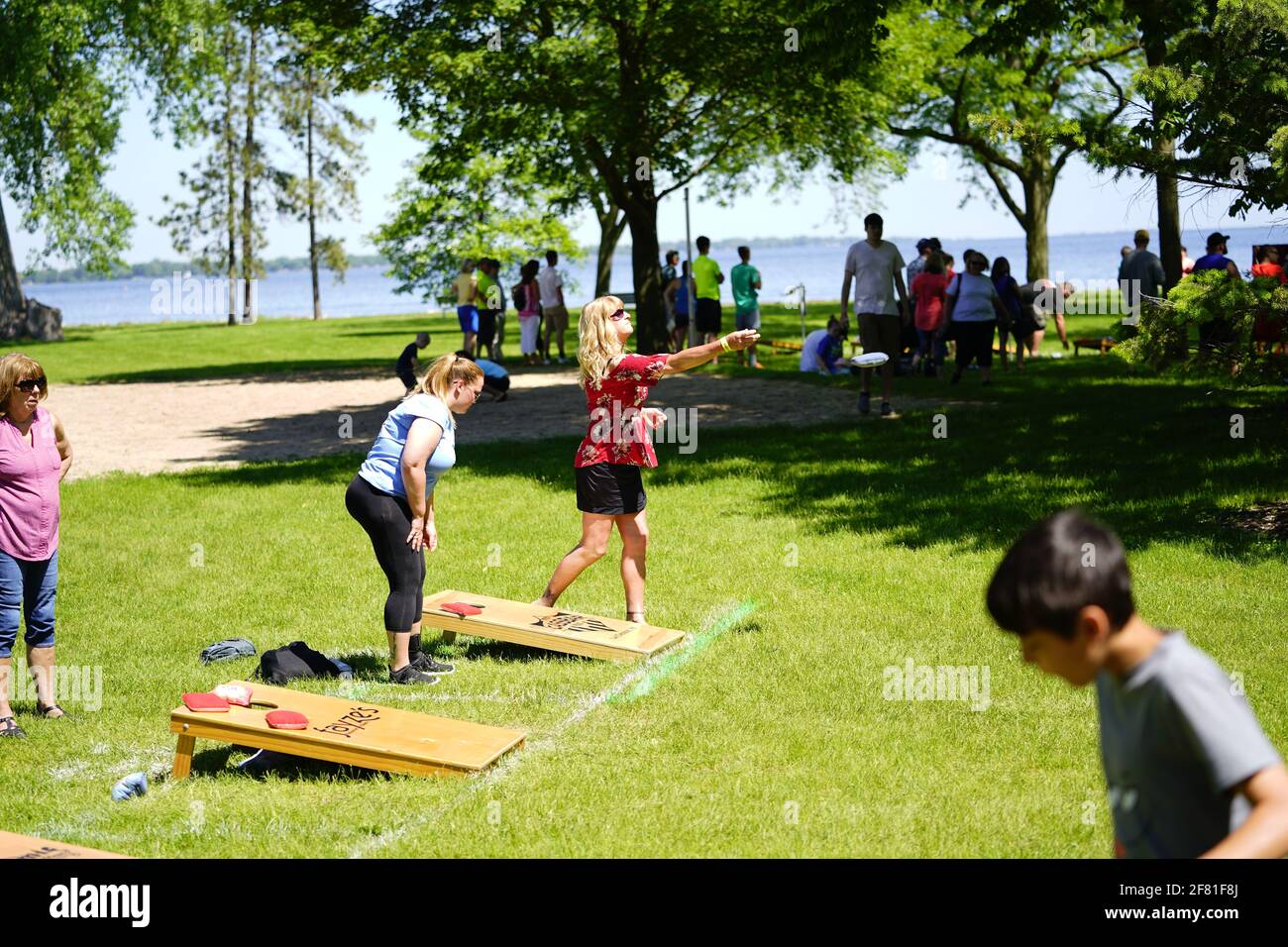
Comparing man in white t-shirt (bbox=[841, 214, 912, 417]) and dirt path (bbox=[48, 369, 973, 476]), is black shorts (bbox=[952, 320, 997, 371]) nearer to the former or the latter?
dirt path (bbox=[48, 369, 973, 476])

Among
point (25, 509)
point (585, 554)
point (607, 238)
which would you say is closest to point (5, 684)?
point (25, 509)

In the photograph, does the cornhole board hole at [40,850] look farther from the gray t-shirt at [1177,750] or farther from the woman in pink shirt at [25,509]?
the gray t-shirt at [1177,750]

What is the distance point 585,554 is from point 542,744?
199cm

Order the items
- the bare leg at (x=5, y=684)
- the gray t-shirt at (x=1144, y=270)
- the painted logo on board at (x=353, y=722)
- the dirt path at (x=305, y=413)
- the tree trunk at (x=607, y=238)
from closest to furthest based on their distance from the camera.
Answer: the painted logo on board at (x=353, y=722) → the bare leg at (x=5, y=684) → the dirt path at (x=305, y=413) → the gray t-shirt at (x=1144, y=270) → the tree trunk at (x=607, y=238)

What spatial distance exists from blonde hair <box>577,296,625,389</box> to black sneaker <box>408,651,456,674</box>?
1.89 meters

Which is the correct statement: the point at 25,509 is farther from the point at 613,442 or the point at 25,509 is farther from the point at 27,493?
the point at 613,442

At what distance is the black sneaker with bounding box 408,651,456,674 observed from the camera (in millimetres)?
7402

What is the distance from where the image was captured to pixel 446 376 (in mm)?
7008

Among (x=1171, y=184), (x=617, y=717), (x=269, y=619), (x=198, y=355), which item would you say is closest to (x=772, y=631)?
(x=617, y=717)

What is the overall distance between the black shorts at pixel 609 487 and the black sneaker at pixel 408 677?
1406mm

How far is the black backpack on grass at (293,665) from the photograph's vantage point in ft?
23.9

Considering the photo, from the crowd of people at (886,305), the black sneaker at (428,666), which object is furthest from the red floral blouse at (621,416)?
the crowd of people at (886,305)

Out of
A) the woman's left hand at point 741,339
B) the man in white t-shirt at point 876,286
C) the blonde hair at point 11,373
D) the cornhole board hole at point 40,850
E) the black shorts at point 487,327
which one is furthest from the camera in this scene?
the black shorts at point 487,327

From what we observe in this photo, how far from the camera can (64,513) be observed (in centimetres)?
1279
